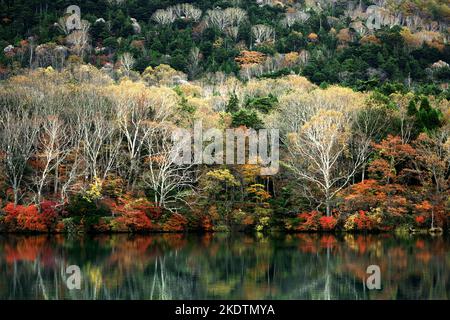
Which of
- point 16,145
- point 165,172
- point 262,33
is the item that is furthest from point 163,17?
point 16,145

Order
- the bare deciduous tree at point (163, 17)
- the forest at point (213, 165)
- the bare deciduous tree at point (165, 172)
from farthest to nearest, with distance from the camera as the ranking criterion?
the bare deciduous tree at point (163, 17), the bare deciduous tree at point (165, 172), the forest at point (213, 165)

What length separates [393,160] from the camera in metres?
42.1

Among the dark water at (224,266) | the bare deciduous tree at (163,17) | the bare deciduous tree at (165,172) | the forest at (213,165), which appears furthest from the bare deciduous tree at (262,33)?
the dark water at (224,266)

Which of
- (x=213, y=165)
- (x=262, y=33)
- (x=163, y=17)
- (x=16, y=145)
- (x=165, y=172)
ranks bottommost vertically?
(x=165, y=172)

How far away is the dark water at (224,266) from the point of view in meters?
23.1

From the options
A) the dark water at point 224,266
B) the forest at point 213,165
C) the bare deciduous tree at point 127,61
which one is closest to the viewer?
the dark water at point 224,266

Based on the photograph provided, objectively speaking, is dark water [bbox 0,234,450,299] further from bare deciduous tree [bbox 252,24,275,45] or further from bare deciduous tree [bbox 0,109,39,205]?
bare deciduous tree [bbox 252,24,275,45]

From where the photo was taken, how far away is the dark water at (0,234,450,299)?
2314 cm

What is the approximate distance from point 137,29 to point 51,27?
1130 centimetres

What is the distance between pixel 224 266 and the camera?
29.0 meters

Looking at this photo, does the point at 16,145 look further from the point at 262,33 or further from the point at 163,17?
the point at 163,17

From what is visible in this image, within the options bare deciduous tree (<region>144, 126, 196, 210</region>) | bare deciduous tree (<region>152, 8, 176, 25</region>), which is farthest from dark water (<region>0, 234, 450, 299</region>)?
bare deciduous tree (<region>152, 8, 176, 25</region>)

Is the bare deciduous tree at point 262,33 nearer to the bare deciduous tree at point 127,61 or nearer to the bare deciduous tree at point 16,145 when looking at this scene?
the bare deciduous tree at point 127,61

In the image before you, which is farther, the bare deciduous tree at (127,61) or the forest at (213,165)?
the bare deciduous tree at (127,61)
